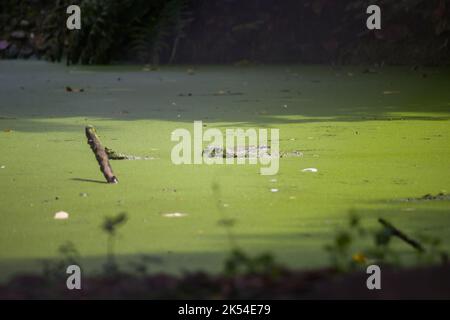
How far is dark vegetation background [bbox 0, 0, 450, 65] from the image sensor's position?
11.2 m

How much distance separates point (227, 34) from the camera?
11.8 metres

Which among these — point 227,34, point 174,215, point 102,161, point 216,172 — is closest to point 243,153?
point 216,172

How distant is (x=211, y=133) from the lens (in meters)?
5.97

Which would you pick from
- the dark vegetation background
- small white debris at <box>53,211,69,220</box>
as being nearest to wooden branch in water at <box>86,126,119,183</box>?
small white debris at <box>53,211,69,220</box>

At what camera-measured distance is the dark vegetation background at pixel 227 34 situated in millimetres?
11195

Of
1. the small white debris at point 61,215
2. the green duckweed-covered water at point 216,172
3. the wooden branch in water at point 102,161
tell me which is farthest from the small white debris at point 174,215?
the wooden branch in water at point 102,161

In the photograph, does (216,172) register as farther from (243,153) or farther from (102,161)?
(243,153)

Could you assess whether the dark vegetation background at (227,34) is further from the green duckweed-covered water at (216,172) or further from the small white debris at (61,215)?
the small white debris at (61,215)

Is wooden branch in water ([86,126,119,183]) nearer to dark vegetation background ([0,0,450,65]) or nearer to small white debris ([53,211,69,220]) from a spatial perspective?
small white debris ([53,211,69,220])

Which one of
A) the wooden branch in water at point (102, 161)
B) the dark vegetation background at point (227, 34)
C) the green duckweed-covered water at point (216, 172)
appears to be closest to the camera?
the green duckweed-covered water at point (216, 172)
